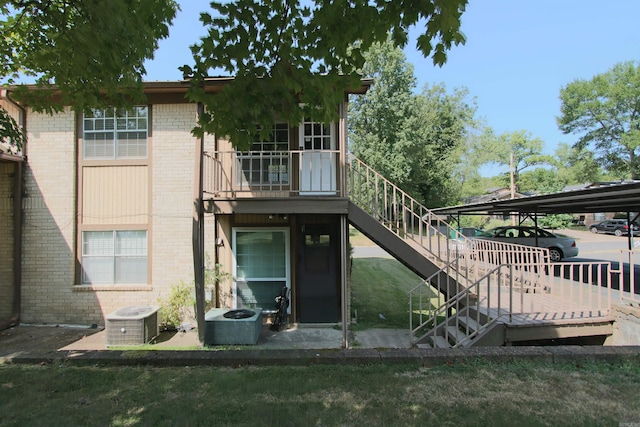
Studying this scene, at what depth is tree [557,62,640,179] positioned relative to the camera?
4253cm

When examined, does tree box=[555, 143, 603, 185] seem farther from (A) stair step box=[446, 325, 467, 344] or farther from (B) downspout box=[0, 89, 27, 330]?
(B) downspout box=[0, 89, 27, 330]

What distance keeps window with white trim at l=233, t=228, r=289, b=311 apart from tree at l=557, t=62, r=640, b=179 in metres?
49.3

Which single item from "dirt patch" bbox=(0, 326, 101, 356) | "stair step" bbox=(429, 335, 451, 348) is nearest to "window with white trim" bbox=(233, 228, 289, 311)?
"dirt patch" bbox=(0, 326, 101, 356)

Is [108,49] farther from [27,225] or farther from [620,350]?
[27,225]

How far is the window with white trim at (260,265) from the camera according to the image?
9102 millimetres

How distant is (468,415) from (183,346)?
20.0ft

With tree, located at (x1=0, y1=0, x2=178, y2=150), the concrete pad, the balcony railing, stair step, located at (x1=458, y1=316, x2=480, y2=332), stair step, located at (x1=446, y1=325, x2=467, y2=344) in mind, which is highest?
tree, located at (x1=0, y1=0, x2=178, y2=150)

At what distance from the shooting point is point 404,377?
3.74 meters

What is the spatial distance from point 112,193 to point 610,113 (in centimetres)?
5495

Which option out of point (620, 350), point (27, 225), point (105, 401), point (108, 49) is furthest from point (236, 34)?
point (27, 225)

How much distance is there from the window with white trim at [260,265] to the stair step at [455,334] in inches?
157

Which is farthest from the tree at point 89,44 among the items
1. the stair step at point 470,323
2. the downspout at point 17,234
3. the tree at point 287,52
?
the stair step at point 470,323

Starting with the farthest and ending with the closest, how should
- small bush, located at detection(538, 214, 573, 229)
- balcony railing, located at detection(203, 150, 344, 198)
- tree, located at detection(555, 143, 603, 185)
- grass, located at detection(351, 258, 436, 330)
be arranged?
tree, located at detection(555, 143, 603, 185), small bush, located at detection(538, 214, 573, 229), grass, located at detection(351, 258, 436, 330), balcony railing, located at detection(203, 150, 344, 198)

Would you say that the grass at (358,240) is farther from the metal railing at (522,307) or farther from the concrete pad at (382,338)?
the metal railing at (522,307)
